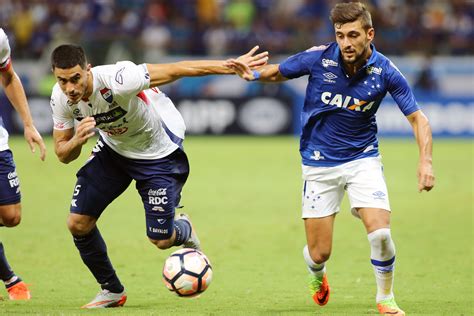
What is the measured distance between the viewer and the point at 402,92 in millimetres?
7266

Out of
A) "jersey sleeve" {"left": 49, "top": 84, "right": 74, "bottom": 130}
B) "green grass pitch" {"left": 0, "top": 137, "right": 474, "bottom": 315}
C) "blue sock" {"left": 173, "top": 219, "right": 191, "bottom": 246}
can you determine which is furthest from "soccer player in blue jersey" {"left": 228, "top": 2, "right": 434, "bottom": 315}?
"jersey sleeve" {"left": 49, "top": 84, "right": 74, "bottom": 130}

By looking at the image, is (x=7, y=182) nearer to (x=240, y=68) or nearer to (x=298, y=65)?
(x=240, y=68)

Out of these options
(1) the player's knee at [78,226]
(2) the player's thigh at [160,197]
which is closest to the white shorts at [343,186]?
(2) the player's thigh at [160,197]

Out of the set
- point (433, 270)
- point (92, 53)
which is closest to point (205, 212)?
point (433, 270)

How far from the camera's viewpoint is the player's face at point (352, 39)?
23.6 feet

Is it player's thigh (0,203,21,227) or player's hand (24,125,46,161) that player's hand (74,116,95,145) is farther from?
player's thigh (0,203,21,227)

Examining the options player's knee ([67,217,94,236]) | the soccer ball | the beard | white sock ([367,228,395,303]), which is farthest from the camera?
player's knee ([67,217,94,236])

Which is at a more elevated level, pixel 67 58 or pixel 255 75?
pixel 67 58

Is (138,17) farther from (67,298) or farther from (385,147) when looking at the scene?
(67,298)

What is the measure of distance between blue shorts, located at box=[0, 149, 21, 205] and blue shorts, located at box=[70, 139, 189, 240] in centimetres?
58

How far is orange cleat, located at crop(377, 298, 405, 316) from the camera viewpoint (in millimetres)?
7145

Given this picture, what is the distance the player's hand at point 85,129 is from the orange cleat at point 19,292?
5.97ft

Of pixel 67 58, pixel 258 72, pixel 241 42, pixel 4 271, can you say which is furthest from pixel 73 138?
pixel 241 42

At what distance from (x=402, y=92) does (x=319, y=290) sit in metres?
1.82
